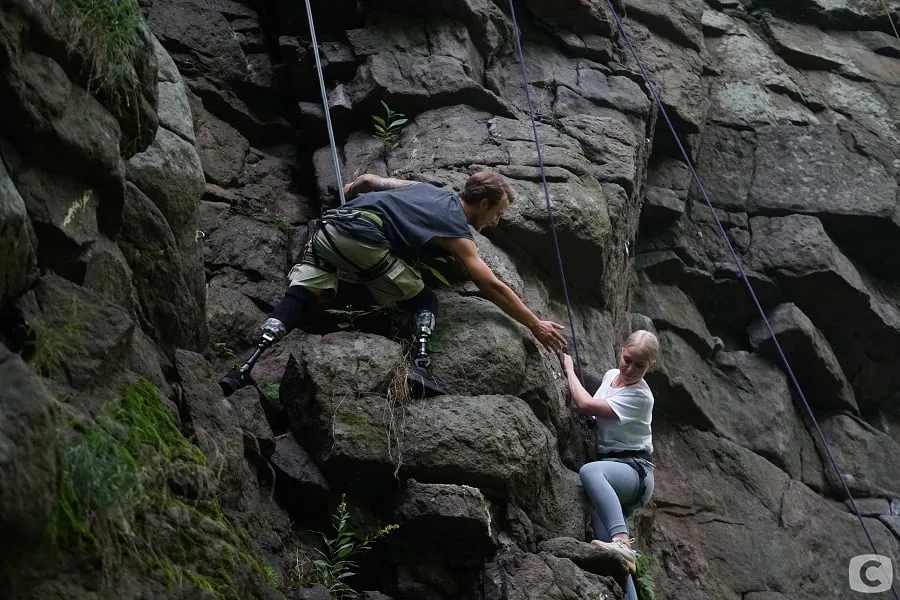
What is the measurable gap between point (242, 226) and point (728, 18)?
333 inches

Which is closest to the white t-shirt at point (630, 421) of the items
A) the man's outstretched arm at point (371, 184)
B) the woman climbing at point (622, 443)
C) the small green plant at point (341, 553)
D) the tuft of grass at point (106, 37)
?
the woman climbing at point (622, 443)

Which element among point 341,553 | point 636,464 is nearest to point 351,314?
point 341,553

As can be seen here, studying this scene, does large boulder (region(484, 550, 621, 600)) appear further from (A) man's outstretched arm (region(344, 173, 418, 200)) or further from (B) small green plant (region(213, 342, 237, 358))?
(A) man's outstretched arm (region(344, 173, 418, 200))

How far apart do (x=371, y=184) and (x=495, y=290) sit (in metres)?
1.52

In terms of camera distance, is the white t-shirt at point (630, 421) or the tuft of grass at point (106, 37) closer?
the tuft of grass at point (106, 37)

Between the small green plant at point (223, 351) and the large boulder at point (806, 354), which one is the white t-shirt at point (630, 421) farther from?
the large boulder at point (806, 354)

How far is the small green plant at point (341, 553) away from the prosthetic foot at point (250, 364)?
101 cm

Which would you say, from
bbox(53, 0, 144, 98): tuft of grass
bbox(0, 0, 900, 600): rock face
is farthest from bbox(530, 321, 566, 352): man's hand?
bbox(53, 0, 144, 98): tuft of grass

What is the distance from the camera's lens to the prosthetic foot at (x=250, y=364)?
21.7 ft

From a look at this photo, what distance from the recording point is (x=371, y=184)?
805cm

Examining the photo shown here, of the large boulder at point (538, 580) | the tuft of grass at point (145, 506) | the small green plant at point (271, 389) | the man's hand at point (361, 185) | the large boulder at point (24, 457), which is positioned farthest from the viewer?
the man's hand at point (361, 185)

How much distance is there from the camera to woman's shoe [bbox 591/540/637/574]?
6586mm

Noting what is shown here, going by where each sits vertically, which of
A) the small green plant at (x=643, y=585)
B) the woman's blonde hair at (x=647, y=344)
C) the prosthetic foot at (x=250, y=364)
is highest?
the prosthetic foot at (x=250, y=364)

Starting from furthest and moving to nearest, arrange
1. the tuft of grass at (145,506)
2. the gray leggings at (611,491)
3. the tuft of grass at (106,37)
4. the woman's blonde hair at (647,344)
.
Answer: the woman's blonde hair at (647,344) → the gray leggings at (611,491) → the tuft of grass at (106,37) → the tuft of grass at (145,506)
